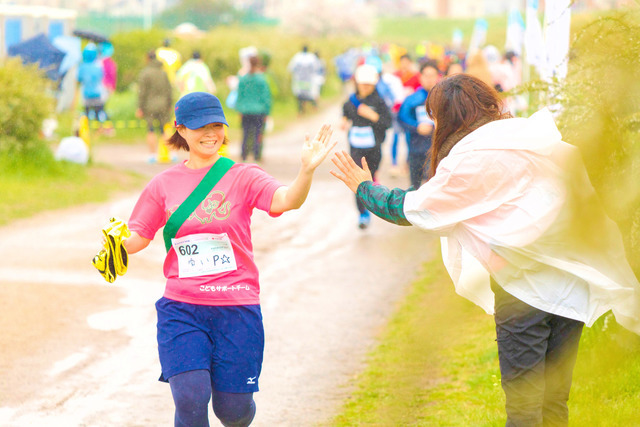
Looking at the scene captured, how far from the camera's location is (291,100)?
3278cm

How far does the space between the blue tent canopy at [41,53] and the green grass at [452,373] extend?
39.3 ft

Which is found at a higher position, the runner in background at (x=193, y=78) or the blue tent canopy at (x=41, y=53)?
the blue tent canopy at (x=41, y=53)

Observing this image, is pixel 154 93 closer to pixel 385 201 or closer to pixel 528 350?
pixel 385 201

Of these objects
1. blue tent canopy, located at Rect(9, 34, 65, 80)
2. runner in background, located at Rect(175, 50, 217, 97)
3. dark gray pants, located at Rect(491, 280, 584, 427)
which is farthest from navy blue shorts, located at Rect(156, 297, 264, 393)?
blue tent canopy, located at Rect(9, 34, 65, 80)

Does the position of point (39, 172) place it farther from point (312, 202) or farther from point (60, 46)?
point (60, 46)

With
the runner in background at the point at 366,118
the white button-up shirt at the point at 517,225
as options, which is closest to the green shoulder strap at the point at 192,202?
the white button-up shirt at the point at 517,225

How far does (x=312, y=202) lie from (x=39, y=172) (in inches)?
161

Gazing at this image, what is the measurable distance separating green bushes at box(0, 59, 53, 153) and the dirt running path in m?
1.88

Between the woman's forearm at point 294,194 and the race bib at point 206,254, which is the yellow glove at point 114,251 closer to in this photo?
the race bib at point 206,254

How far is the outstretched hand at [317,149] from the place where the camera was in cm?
369

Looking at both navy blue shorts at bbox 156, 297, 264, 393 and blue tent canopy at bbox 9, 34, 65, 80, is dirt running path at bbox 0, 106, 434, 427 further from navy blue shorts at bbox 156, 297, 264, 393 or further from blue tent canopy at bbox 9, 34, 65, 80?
blue tent canopy at bbox 9, 34, 65, 80

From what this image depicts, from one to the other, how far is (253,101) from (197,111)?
1282 centimetres

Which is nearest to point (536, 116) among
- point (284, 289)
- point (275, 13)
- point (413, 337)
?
point (413, 337)

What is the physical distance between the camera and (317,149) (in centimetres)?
374
